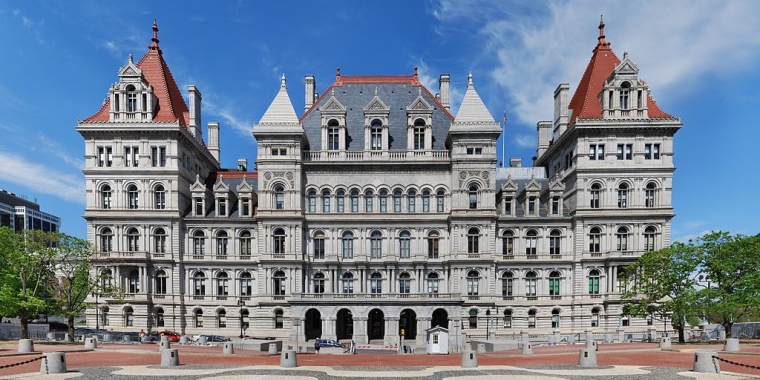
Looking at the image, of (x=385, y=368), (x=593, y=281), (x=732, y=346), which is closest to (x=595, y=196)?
(x=593, y=281)

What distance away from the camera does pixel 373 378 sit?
20.8m

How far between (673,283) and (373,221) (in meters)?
29.7

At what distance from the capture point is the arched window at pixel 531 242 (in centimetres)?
5069

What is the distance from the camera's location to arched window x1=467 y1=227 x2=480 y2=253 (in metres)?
49.2

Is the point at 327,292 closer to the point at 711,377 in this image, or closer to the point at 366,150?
the point at 366,150

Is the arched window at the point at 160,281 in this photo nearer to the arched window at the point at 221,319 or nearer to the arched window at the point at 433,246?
the arched window at the point at 221,319

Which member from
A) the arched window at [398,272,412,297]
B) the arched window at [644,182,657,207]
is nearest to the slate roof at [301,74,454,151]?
the arched window at [398,272,412,297]

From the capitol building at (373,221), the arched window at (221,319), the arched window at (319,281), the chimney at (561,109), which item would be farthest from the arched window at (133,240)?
the chimney at (561,109)

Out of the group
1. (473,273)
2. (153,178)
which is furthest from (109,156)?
(473,273)

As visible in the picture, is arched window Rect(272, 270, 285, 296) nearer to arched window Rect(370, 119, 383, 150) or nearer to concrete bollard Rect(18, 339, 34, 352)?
arched window Rect(370, 119, 383, 150)

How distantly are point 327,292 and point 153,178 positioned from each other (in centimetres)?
2334

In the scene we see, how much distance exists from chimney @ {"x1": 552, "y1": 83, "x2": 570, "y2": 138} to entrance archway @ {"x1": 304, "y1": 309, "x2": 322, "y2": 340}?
37.5 metres

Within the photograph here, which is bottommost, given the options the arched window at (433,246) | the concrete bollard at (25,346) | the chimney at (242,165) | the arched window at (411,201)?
the concrete bollard at (25,346)

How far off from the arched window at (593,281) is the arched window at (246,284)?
38.6 metres
